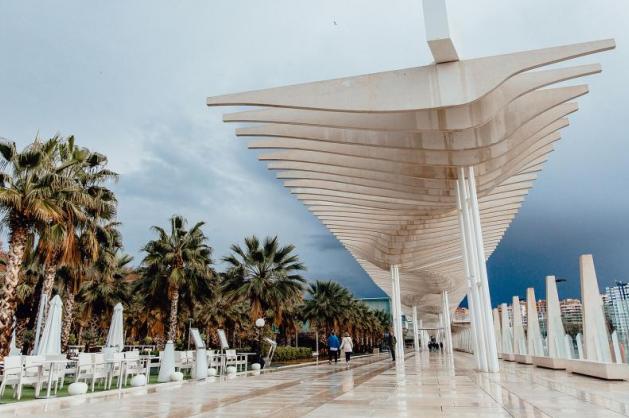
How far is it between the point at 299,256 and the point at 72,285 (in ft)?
39.3

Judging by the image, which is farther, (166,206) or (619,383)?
(166,206)

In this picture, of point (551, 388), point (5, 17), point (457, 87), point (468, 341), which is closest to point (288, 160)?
point (457, 87)

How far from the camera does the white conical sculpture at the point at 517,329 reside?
20817mm

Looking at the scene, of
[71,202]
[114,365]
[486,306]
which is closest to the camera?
[114,365]

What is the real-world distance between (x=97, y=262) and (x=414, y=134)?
17.3 metres

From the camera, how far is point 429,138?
14234mm

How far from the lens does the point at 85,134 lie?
75.9ft

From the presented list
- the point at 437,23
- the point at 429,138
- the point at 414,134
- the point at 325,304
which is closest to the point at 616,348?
the point at 429,138

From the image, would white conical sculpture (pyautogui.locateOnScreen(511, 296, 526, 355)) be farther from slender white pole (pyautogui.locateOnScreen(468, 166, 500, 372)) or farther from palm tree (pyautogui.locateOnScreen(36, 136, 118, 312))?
palm tree (pyautogui.locateOnScreen(36, 136, 118, 312))

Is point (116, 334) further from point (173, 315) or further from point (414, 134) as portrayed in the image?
point (414, 134)

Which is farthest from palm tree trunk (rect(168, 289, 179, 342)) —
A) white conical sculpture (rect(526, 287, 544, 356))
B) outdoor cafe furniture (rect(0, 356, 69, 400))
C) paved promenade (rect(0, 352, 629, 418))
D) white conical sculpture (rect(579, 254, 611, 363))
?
white conical sculpture (rect(579, 254, 611, 363))

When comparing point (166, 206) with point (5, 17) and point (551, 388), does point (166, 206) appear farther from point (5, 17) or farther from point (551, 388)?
point (551, 388)

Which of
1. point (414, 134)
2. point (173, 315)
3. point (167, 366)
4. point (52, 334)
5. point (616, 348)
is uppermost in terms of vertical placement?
point (414, 134)

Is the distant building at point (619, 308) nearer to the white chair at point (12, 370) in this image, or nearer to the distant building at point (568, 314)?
the distant building at point (568, 314)
